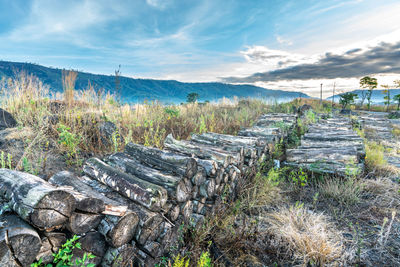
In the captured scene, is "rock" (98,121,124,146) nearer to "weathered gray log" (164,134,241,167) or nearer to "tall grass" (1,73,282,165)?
"tall grass" (1,73,282,165)

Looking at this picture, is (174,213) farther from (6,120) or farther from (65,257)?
(6,120)

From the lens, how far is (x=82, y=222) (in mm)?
1371

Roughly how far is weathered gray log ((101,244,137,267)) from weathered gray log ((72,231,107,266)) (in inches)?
1.6

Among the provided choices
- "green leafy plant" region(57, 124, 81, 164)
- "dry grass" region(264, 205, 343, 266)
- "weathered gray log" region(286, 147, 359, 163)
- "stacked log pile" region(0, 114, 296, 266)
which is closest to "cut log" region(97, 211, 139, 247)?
"stacked log pile" region(0, 114, 296, 266)

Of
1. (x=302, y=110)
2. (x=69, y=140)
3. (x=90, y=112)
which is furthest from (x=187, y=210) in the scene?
(x=302, y=110)

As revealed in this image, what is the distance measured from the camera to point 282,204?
3.14 metres

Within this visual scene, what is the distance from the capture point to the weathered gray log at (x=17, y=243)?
1.02m

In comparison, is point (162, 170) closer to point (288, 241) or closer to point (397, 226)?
point (288, 241)

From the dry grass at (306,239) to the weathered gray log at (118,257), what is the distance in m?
1.64

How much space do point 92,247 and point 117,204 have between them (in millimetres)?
329

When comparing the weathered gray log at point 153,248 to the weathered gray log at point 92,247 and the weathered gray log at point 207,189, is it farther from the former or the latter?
the weathered gray log at point 207,189

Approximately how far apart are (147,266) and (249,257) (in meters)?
1.10

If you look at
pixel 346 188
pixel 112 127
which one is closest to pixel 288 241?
pixel 346 188

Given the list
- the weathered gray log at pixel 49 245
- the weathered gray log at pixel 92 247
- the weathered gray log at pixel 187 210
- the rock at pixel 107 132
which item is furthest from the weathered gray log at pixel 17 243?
the rock at pixel 107 132
